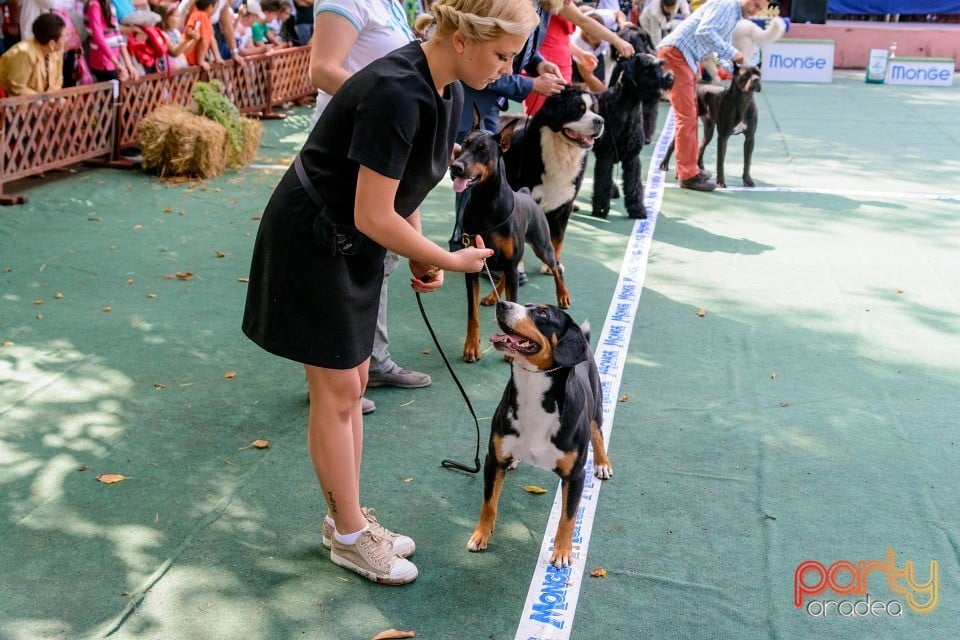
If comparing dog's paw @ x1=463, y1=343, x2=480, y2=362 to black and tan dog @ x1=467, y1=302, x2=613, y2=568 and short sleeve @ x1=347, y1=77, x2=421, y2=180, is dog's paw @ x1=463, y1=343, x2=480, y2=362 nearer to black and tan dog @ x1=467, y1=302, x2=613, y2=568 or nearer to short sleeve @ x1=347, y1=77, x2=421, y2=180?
black and tan dog @ x1=467, y1=302, x2=613, y2=568

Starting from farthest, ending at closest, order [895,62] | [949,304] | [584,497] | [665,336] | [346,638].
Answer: [895,62] → [949,304] → [665,336] → [584,497] → [346,638]

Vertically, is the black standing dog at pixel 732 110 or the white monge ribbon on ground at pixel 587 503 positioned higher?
the black standing dog at pixel 732 110

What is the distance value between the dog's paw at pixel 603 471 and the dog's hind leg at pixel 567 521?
60 centimetres

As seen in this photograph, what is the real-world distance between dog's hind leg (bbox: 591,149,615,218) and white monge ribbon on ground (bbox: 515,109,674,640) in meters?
0.37

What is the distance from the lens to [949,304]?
607cm

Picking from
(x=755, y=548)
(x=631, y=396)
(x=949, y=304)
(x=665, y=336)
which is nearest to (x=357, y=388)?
(x=755, y=548)

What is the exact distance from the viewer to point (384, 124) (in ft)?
7.93

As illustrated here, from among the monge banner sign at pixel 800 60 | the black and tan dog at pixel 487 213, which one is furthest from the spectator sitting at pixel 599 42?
the monge banner sign at pixel 800 60

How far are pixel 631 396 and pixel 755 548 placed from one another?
4.50ft

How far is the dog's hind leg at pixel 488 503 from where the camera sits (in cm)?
326

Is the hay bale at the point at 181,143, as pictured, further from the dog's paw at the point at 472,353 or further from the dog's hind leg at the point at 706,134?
the dog's paw at the point at 472,353

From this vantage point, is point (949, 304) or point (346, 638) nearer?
point (346, 638)

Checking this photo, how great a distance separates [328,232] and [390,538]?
1173mm

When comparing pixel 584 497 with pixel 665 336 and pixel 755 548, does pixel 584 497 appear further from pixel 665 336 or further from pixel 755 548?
pixel 665 336
